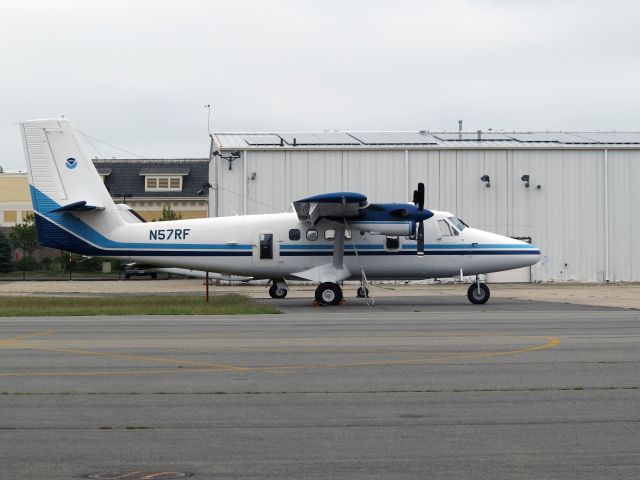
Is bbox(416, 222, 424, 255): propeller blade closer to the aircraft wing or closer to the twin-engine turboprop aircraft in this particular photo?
the twin-engine turboprop aircraft

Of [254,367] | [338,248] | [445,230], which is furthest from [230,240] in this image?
[254,367]

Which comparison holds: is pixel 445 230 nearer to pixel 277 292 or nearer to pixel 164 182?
pixel 277 292

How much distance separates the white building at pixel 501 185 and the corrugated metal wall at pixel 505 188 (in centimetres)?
5

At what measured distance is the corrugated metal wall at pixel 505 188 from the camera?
47938 millimetres

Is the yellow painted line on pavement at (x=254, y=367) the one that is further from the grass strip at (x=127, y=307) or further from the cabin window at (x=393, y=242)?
the cabin window at (x=393, y=242)

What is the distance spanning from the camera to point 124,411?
946cm

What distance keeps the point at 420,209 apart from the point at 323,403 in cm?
1934

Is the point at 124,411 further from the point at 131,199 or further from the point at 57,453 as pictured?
the point at 131,199

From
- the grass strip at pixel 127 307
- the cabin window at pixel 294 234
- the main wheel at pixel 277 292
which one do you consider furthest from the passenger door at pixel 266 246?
the main wheel at pixel 277 292

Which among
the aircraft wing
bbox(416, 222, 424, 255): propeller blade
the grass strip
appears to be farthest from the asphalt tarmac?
bbox(416, 222, 424, 255): propeller blade

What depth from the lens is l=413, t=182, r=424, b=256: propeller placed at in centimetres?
2858

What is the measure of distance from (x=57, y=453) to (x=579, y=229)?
4388 centimetres

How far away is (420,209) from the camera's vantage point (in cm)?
2877

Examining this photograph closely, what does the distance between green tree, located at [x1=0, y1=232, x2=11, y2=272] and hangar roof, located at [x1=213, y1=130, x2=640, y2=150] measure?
21225 millimetres
